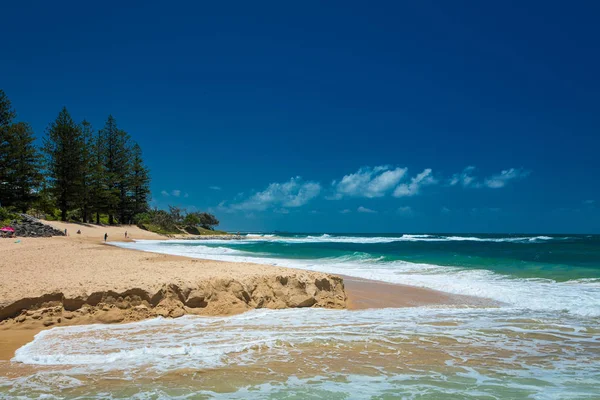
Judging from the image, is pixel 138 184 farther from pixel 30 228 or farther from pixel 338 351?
pixel 338 351

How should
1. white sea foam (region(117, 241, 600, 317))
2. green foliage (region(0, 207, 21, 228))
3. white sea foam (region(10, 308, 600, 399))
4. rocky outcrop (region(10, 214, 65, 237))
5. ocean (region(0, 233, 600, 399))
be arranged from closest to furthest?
ocean (region(0, 233, 600, 399))
white sea foam (region(10, 308, 600, 399))
white sea foam (region(117, 241, 600, 317))
rocky outcrop (region(10, 214, 65, 237))
green foliage (region(0, 207, 21, 228))

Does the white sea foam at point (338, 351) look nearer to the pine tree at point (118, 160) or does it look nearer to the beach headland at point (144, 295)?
the beach headland at point (144, 295)

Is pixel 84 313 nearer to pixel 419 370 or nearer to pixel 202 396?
pixel 202 396

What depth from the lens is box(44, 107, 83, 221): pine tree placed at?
42469 millimetres

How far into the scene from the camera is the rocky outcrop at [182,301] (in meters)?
6.37

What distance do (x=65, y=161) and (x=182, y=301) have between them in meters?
42.8

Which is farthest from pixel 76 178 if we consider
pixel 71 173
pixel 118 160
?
pixel 118 160

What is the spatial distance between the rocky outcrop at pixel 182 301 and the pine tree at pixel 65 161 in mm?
41471

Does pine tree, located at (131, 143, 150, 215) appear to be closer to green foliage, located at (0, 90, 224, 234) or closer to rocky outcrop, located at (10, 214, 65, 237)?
green foliage, located at (0, 90, 224, 234)

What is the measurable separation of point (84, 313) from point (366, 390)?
5.04 meters

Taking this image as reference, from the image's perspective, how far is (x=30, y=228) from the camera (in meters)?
28.2

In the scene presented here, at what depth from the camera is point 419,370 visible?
15.2ft

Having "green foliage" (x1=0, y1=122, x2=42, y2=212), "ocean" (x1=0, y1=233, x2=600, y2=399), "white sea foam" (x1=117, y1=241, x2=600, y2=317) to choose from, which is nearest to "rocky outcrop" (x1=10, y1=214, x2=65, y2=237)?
"green foliage" (x1=0, y1=122, x2=42, y2=212)

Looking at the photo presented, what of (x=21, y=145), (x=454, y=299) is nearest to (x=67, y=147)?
(x=21, y=145)
